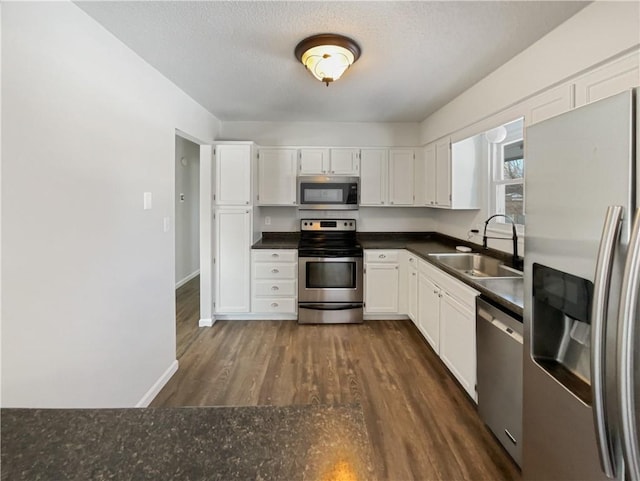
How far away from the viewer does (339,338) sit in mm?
3312

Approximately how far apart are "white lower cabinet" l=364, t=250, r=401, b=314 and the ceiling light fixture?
2.10 metres

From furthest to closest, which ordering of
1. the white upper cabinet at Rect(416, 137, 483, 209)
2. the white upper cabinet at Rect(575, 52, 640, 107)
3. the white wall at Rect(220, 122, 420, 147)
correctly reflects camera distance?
1. the white wall at Rect(220, 122, 420, 147)
2. the white upper cabinet at Rect(416, 137, 483, 209)
3. the white upper cabinet at Rect(575, 52, 640, 107)

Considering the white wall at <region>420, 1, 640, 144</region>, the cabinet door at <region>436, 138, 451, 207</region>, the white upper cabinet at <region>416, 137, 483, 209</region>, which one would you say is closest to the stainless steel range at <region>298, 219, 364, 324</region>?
the cabinet door at <region>436, 138, 451, 207</region>

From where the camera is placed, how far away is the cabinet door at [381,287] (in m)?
3.69

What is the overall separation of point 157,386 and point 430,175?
3.49 metres

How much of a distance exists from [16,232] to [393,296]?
331 cm

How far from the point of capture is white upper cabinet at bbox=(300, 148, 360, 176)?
3.97 m

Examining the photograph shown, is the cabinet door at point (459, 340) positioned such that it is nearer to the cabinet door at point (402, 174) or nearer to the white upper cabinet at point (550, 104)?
the white upper cabinet at point (550, 104)

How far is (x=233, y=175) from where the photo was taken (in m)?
3.66

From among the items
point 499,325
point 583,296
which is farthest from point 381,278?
point 583,296

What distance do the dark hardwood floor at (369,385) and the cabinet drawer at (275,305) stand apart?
6.5 inches

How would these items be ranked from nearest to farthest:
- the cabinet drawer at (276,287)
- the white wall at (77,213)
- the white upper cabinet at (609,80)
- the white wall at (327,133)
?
the white wall at (77,213) < the white upper cabinet at (609,80) < the cabinet drawer at (276,287) < the white wall at (327,133)

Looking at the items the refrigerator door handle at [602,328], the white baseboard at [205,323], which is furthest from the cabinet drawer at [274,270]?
the refrigerator door handle at [602,328]

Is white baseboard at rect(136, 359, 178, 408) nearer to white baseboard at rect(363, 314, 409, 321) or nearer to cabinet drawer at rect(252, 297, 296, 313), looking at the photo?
cabinet drawer at rect(252, 297, 296, 313)
